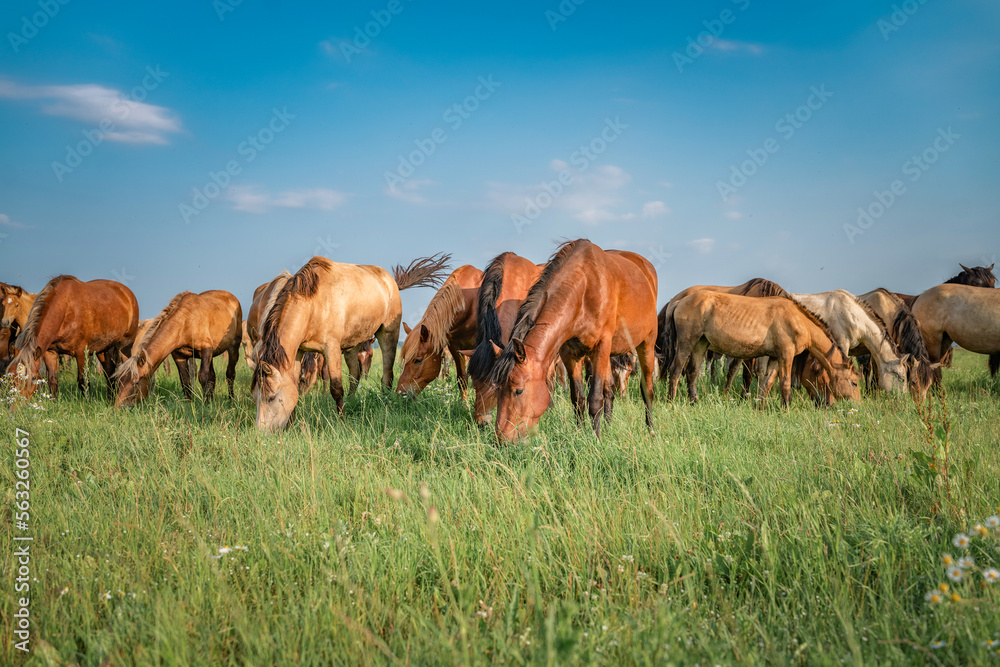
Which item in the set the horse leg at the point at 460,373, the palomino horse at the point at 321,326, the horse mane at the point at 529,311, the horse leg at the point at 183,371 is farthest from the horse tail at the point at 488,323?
the horse leg at the point at 183,371

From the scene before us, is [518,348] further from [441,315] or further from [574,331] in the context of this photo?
[441,315]

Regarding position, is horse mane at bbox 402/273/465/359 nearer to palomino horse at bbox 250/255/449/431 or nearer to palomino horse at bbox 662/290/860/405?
palomino horse at bbox 250/255/449/431

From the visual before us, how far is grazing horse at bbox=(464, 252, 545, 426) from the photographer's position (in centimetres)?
575

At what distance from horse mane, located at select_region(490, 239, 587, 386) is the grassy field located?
0.74 m

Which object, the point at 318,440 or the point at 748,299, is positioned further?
the point at 748,299

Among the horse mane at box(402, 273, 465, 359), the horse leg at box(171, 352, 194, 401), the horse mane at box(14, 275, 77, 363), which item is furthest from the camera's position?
the horse leg at box(171, 352, 194, 401)

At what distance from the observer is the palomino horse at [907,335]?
8.81 meters

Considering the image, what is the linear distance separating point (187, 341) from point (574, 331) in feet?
22.5

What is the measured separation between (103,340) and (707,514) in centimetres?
1161

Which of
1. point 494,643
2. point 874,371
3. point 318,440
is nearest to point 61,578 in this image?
point 494,643

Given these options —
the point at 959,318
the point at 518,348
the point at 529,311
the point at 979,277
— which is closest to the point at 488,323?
the point at 529,311

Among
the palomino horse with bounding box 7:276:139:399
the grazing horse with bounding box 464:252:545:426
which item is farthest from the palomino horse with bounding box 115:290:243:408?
the grazing horse with bounding box 464:252:545:426

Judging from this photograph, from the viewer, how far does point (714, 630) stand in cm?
229

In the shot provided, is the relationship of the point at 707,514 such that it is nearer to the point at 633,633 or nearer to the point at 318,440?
the point at 633,633
